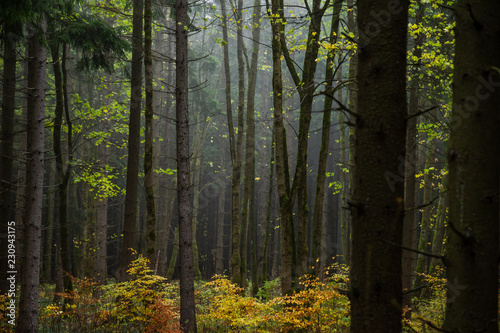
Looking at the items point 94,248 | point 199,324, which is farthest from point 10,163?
point 94,248

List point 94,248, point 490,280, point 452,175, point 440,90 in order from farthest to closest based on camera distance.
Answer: point 94,248
point 440,90
point 452,175
point 490,280

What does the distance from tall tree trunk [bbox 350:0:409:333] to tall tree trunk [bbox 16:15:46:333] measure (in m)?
7.26

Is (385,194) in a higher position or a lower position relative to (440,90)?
lower

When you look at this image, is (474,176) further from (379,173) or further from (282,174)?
(282,174)

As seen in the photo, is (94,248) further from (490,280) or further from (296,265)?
(490,280)

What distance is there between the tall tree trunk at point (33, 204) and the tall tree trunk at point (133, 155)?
2.05 metres

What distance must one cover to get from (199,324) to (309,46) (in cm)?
694

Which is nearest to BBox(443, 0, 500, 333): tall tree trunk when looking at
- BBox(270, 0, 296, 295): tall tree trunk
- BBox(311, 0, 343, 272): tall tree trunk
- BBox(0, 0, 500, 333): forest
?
BBox(0, 0, 500, 333): forest

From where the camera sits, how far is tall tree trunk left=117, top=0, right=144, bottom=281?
953 centimetres

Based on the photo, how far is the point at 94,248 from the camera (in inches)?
667

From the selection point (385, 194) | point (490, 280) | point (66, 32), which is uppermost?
point (66, 32)

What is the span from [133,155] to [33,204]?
2896 millimetres

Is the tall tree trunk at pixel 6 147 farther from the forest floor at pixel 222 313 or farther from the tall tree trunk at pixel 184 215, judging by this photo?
the tall tree trunk at pixel 184 215

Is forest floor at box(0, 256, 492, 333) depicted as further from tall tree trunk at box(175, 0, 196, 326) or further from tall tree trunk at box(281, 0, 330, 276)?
tall tree trunk at box(281, 0, 330, 276)
